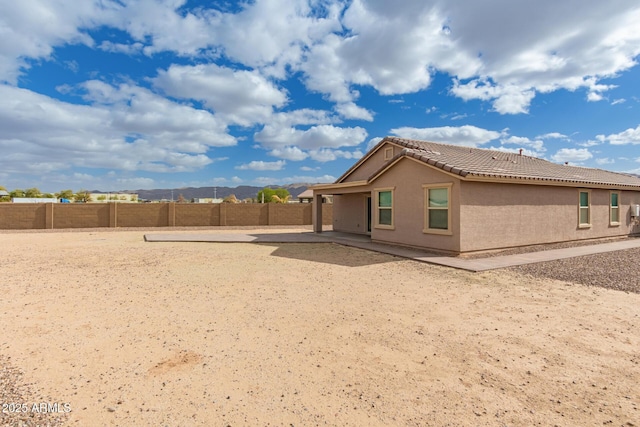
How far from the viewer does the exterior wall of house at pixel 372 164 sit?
17.0 m

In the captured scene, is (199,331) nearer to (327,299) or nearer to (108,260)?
(327,299)

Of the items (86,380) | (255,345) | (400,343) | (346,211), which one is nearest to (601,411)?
(400,343)

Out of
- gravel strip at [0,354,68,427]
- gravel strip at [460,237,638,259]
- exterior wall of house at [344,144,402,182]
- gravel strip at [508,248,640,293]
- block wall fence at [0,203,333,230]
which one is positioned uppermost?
exterior wall of house at [344,144,402,182]

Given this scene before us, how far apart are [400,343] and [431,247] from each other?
7.59 m

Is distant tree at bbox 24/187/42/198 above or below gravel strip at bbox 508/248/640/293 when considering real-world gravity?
above

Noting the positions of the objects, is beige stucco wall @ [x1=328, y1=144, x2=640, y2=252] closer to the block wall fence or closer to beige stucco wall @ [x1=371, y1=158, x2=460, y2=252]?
beige stucco wall @ [x1=371, y1=158, x2=460, y2=252]

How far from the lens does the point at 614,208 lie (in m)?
15.9

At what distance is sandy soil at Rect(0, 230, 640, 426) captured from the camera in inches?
118

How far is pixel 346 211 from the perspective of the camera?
19.7m

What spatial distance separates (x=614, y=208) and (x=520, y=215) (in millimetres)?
7888

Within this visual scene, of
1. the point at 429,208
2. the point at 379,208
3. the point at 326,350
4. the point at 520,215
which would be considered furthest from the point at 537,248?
the point at 326,350

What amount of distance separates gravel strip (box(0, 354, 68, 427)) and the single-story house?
33.1ft

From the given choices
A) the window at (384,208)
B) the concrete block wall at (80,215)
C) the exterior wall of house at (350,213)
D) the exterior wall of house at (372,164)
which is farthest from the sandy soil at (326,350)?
the concrete block wall at (80,215)

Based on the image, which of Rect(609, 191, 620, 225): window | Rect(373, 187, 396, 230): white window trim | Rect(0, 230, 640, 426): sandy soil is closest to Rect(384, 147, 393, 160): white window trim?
Rect(373, 187, 396, 230): white window trim
